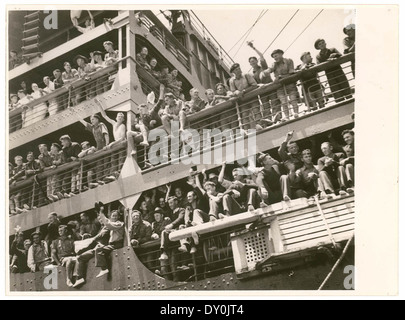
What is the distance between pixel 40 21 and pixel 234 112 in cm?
178

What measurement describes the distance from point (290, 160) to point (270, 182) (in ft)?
0.74

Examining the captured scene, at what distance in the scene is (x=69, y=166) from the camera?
229 inches

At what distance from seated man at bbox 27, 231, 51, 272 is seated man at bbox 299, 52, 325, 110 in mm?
2467

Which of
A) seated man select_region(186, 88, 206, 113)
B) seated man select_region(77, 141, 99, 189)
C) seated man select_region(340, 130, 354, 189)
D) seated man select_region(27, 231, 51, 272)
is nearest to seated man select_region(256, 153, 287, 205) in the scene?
seated man select_region(340, 130, 354, 189)

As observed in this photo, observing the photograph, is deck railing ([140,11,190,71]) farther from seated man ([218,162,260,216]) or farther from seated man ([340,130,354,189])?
seated man ([340,130,354,189])

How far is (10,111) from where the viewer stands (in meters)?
5.66

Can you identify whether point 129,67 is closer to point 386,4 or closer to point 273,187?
point 273,187

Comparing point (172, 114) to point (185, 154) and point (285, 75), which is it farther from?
point (285, 75)

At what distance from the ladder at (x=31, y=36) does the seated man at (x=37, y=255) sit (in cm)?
163

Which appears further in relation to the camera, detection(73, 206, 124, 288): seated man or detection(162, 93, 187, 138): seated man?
detection(162, 93, 187, 138): seated man

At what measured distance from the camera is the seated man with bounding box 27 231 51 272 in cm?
545

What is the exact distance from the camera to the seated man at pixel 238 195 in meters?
5.03

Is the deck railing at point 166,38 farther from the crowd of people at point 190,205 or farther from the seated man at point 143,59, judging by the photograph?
the crowd of people at point 190,205

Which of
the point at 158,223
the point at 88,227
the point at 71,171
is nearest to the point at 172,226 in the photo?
the point at 158,223
